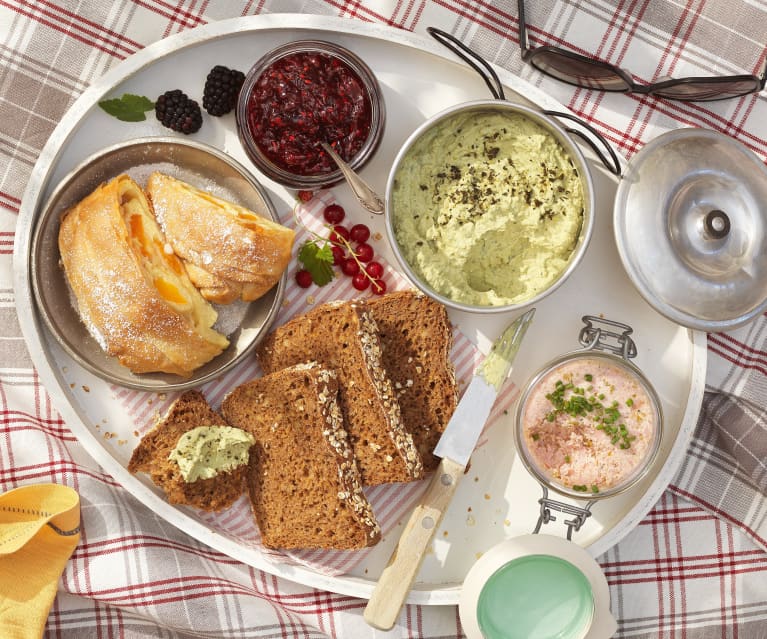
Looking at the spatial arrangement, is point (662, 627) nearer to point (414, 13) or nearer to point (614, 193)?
point (614, 193)

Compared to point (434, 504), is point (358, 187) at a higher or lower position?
higher

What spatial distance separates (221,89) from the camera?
258 cm

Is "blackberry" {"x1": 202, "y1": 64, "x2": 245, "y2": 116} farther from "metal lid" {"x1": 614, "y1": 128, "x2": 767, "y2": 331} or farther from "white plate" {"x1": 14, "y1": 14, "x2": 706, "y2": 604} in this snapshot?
"metal lid" {"x1": 614, "y1": 128, "x2": 767, "y2": 331}

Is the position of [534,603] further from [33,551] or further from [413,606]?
[33,551]

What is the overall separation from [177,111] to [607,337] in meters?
1.72

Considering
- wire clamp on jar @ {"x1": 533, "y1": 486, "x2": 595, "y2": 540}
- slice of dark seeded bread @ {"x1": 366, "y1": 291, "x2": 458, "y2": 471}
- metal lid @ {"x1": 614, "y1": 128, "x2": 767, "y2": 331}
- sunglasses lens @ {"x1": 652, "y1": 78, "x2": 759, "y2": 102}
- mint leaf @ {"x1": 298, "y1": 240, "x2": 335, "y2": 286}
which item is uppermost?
sunglasses lens @ {"x1": 652, "y1": 78, "x2": 759, "y2": 102}

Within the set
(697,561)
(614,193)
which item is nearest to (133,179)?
(614,193)

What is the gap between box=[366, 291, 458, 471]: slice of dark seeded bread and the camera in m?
2.70

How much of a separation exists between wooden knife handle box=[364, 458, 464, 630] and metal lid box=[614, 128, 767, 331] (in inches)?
A: 37.6

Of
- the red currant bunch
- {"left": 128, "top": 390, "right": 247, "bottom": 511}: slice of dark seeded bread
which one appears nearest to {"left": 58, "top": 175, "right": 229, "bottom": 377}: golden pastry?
{"left": 128, "top": 390, "right": 247, "bottom": 511}: slice of dark seeded bread

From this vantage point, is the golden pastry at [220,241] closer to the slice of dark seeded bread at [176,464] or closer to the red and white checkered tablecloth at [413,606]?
the slice of dark seeded bread at [176,464]

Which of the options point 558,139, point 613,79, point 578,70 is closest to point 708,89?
point 613,79

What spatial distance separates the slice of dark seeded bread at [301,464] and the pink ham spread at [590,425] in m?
0.66

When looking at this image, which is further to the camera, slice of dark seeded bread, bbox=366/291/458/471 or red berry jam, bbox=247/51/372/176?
slice of dark seeded bread, bbox=366/291/458/471
